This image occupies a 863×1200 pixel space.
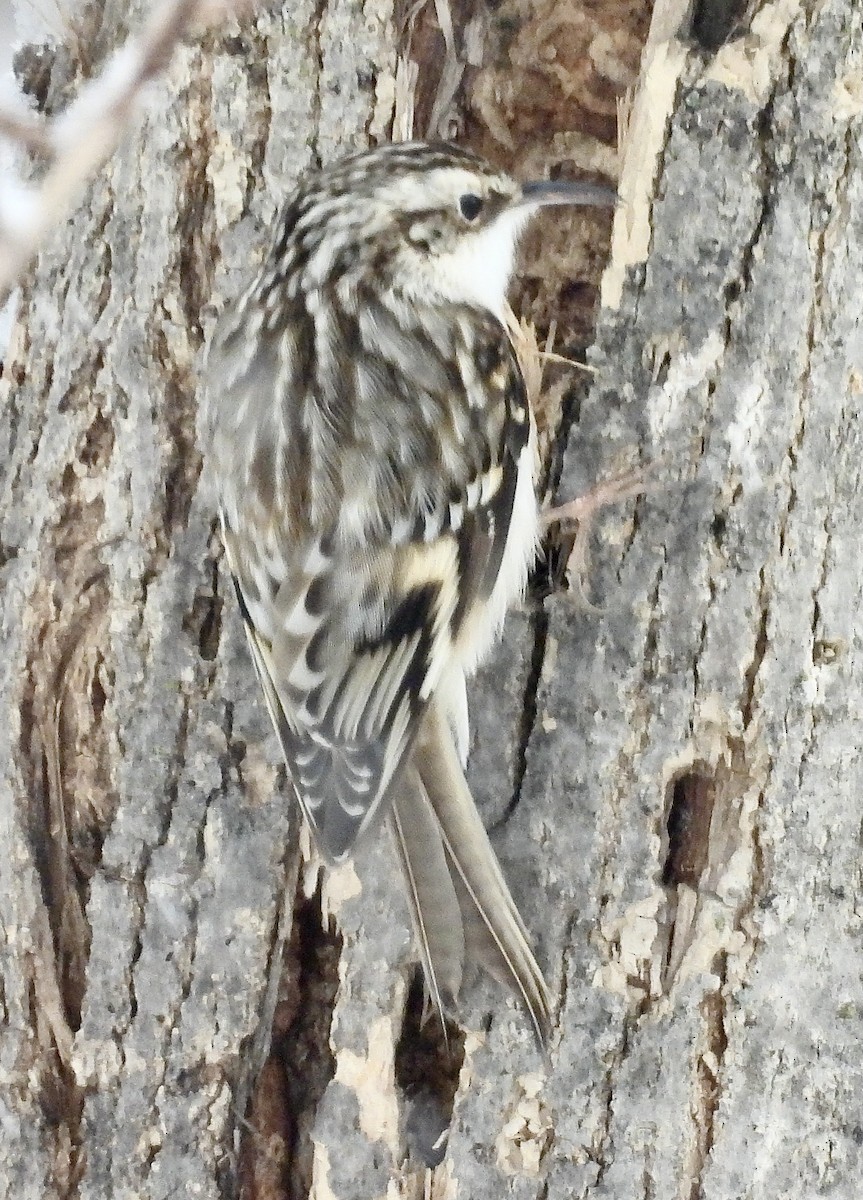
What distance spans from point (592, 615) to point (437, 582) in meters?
0.22

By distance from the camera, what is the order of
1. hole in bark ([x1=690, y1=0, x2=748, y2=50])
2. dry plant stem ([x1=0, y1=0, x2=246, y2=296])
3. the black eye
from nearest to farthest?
dry plant stem ([x1=0, y1=0, x2=246, y2=296]), hole in bark ([x1=690, y1=0, x2=748, y2=50]), the black eye

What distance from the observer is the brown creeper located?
4.55 ft

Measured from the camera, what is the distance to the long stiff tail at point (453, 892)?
1361mm

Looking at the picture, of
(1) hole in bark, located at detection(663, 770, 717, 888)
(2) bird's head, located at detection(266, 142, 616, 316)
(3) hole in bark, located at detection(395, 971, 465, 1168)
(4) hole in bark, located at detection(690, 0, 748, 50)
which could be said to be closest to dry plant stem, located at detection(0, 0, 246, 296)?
(2) bird's head, located at detection(266, 142, 616, 316)

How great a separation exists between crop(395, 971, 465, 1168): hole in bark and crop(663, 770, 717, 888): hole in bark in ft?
1.15

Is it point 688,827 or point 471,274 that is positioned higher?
point 471,274

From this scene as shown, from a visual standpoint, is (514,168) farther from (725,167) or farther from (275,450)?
(275,450)

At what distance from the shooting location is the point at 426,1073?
1439 millimetres

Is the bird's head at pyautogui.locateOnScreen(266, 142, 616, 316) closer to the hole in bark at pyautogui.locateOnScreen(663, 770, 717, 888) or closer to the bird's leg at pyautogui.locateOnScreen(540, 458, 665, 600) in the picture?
the bird's leg at pyautogui.locateOnScreen(540, 458, 665, 600)

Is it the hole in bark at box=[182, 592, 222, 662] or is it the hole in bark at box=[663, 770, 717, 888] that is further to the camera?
the hole in bark at box=[182, 592, 222, 662]

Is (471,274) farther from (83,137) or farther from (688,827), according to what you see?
(83,137)

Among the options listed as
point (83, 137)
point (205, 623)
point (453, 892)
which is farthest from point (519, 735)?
point (83, 137)

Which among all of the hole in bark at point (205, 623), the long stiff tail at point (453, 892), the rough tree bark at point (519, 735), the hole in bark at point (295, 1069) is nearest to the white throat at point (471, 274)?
the rough tree bark at point (519, 735)

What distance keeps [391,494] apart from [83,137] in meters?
0.95
